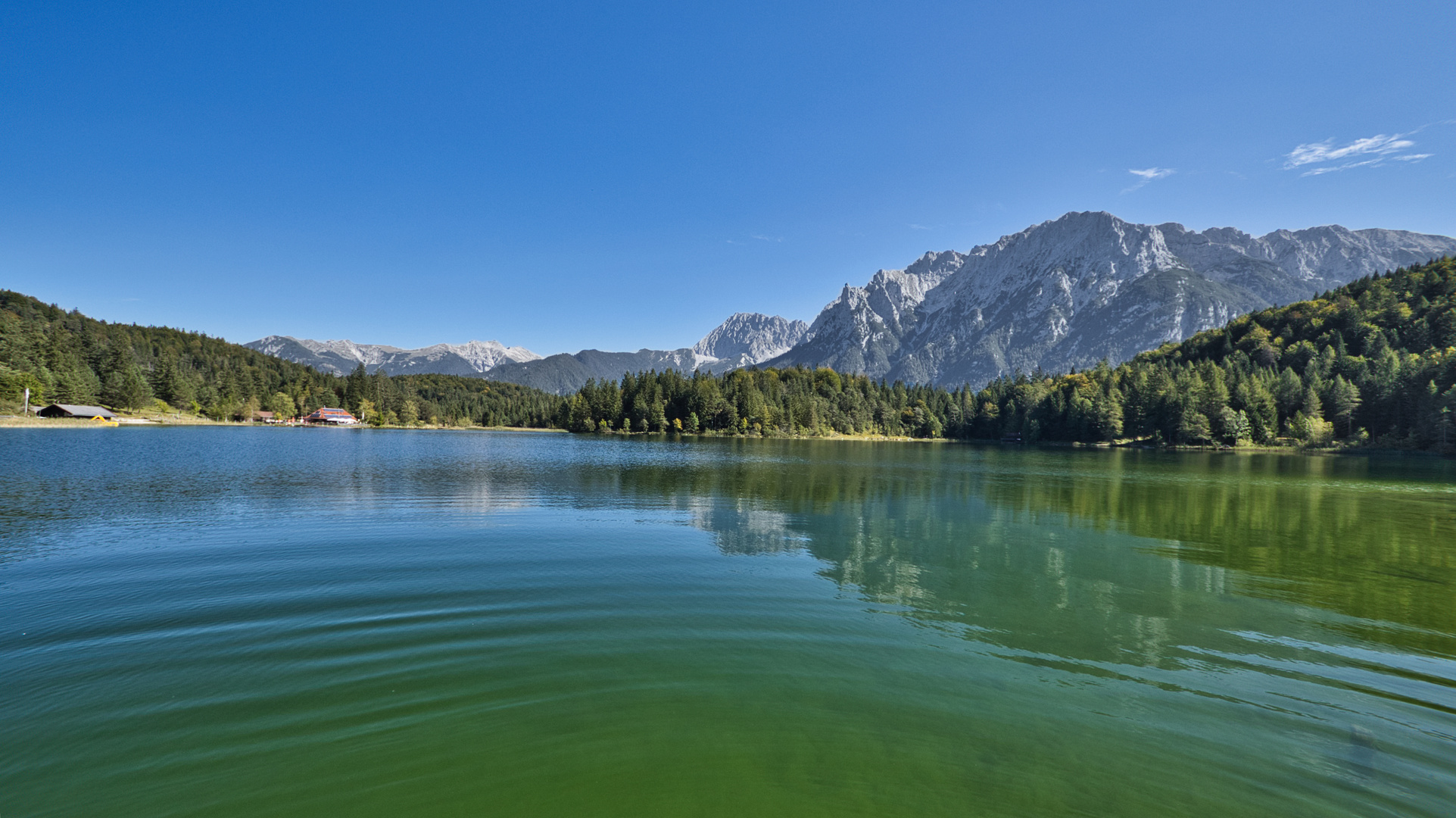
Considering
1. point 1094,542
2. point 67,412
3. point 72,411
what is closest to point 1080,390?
point 1094,542

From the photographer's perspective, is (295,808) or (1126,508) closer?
(295,808)

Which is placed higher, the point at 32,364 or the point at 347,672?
the point at 32,364

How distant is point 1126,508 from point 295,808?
40.1m

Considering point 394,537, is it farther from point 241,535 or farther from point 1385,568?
point 1385,568

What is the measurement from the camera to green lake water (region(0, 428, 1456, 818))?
6.98m

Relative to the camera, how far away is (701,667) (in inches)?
413

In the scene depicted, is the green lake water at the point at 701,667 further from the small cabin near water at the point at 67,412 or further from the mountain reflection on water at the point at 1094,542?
the small cabin near water at the point at 67,412

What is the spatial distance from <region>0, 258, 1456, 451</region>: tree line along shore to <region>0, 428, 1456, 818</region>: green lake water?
125363 mm

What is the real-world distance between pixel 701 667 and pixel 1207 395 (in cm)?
15687

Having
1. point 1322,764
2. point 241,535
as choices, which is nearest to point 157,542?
point 241,535

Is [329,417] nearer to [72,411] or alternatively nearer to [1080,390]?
[72,411]

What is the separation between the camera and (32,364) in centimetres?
11606

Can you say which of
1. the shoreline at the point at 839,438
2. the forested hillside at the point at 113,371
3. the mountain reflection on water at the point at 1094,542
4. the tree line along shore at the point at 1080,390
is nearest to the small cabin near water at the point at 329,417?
the forested hillside at the point at 113,371

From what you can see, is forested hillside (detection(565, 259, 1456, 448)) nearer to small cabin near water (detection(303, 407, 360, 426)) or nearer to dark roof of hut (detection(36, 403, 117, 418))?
small cabin near water (detection(303, 407, 360, 426))
